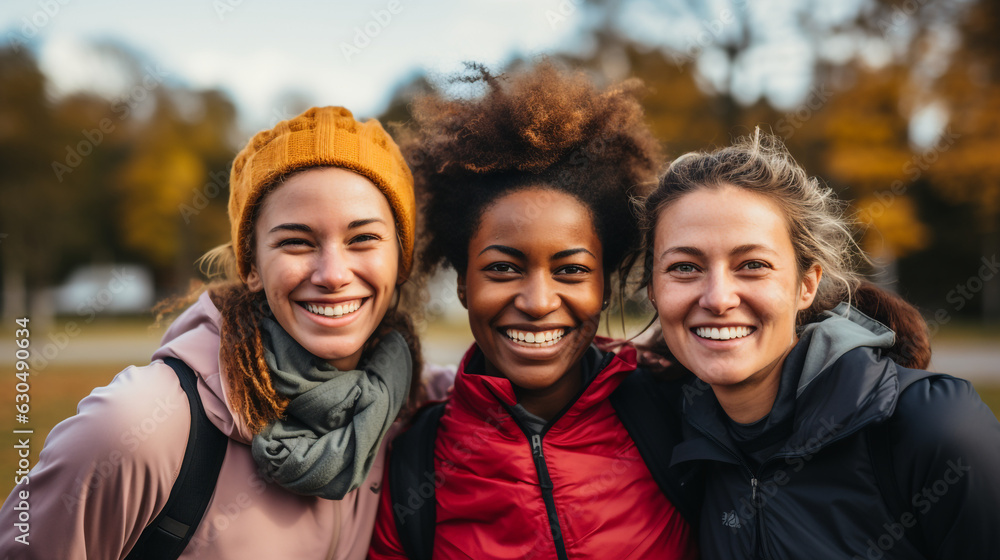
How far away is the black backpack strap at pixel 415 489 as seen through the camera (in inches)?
115

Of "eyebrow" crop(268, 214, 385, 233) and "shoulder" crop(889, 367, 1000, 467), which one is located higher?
"eyebrow" crop(268, 214, 385, 233)

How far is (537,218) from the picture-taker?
119 inches

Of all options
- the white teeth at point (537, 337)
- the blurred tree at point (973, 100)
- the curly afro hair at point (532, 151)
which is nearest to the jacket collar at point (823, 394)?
the white teeth at point (537, 337)

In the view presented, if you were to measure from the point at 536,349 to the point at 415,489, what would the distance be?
0.79 m

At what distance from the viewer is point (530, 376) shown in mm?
3041

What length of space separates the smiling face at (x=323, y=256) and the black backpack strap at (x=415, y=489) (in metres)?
0.55

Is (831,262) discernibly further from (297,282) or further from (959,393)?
(297,282)

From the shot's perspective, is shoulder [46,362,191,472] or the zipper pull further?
the zipper pull

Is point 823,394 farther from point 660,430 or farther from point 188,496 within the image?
point 188,496

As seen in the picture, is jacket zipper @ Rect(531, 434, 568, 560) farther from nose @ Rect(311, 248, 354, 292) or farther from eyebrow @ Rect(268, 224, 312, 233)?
eyebrow @ Rect(268, 224, 312, 233)

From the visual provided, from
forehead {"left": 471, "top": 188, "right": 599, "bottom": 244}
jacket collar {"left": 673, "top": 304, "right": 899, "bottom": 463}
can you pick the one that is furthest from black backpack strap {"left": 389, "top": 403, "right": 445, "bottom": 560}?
jacket collar {"left": 673, "top": 304, "right": 899, "bottom": 463}

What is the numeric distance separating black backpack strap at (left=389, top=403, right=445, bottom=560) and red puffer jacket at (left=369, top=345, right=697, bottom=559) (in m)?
0.04

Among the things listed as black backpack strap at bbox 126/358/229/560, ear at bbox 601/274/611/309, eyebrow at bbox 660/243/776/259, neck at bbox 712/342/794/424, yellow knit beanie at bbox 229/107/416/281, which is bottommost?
black backpack strap at bbox 126/358/229/560

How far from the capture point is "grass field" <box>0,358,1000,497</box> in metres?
6.97
